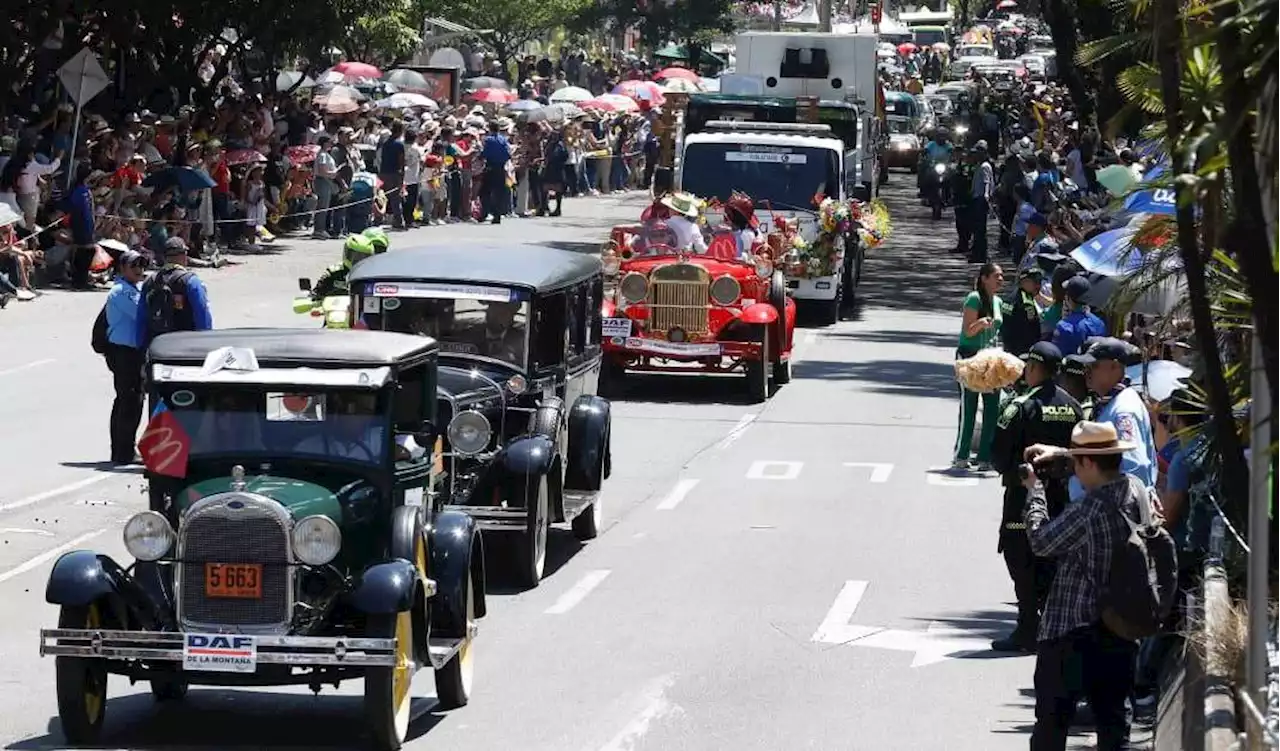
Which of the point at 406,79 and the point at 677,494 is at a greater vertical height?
the point at 406,79

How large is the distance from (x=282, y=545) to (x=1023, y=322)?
401 inches

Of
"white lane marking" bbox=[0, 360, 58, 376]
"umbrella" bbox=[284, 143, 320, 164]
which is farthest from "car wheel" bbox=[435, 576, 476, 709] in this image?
"umbrella" bbox=[284, 143, 320, 164]

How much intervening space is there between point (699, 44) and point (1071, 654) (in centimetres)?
6698

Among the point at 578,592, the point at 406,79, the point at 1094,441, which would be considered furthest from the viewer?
the point at 406,79

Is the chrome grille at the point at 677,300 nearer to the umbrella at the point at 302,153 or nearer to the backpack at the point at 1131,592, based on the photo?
the backpack at the point at 1131,592

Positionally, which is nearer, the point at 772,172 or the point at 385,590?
the point at 385,590

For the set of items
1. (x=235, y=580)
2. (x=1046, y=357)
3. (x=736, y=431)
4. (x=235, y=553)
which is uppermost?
(x=1046, y=357)

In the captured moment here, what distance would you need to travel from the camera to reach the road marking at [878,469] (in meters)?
19.2

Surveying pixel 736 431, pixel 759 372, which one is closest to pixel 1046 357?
pixel 736 431

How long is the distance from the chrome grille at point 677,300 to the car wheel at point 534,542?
920 centimetres

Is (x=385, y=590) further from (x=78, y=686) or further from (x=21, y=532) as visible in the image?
(x=21, y=532)

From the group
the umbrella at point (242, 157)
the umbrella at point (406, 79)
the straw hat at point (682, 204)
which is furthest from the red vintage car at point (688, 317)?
the umbrella at point (406, 79)

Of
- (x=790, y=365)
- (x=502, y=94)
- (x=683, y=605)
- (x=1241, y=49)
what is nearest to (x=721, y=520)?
(x=683, y=605)

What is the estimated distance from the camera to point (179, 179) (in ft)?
106
